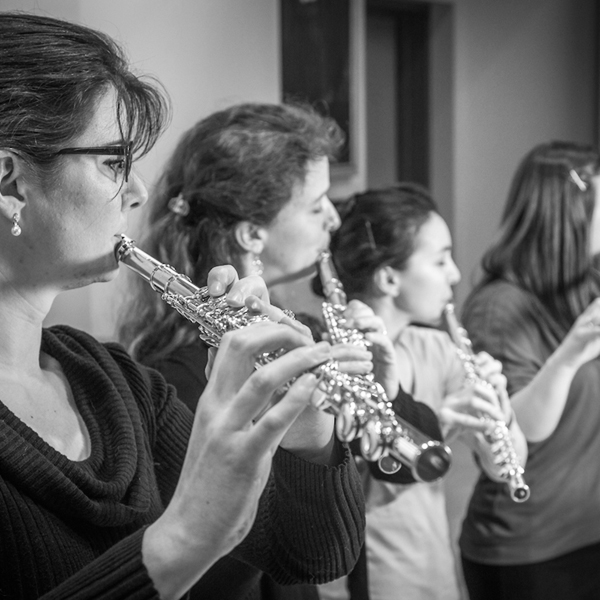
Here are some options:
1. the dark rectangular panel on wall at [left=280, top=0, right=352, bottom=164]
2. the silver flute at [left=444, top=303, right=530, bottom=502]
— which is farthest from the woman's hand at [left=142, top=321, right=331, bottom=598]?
the dark rectangular panel on wall at [left=280, top=0, right=352, bottom=164]

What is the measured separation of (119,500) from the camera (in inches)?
40.6

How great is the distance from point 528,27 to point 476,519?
301 centimetres

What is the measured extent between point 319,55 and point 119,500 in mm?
2745

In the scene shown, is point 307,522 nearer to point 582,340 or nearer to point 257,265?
point 257,265

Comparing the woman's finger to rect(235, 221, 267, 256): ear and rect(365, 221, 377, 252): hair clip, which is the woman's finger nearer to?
rect(235, 221, 267, 256): ear

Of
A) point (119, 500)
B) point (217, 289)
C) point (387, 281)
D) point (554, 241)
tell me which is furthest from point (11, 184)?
point (554, 241)

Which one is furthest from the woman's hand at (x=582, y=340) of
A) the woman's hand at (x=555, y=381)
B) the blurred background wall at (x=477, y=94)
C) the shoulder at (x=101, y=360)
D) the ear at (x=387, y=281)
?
the blurred background wall at (x=477, y=94)

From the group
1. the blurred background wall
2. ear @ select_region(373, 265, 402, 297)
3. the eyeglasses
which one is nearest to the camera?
the eyeglasses

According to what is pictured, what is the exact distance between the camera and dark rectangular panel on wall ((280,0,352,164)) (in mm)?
3352

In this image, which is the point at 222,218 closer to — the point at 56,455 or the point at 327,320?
the point at 327,320

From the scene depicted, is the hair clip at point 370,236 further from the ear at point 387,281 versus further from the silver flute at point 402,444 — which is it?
the silver flute at point 402,444

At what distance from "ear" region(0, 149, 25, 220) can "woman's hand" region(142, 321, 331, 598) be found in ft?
1.10

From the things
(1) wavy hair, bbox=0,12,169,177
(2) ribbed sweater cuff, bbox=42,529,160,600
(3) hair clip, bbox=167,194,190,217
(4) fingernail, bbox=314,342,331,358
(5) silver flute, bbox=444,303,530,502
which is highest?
(1) wavy hair, bbox=0,12,169,177

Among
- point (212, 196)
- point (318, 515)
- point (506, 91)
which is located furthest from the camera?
point (506, 91)
